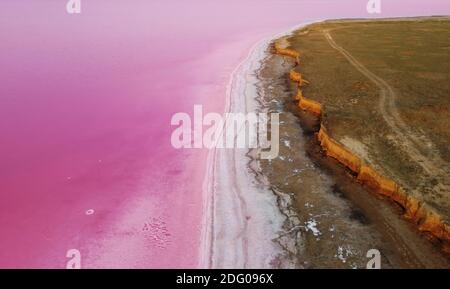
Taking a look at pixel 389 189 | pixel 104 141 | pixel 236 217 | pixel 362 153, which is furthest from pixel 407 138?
pixel 104 141

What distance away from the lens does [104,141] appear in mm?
17312

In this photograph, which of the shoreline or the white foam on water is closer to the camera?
the white foam on water

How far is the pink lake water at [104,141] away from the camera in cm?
1139

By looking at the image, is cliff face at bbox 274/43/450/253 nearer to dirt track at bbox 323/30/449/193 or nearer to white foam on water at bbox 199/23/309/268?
dirt track at bbox 323/30/449/193

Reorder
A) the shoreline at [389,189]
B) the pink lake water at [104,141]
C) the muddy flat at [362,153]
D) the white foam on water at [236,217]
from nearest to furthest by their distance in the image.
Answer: the white foam on water at [236,217]
the muddy flat at [362,153]
the shoreline at [389,189]
the pink lake water at [104,141]

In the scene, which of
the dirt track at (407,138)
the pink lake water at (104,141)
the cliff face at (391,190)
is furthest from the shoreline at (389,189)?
the pink lake water at (104,141)

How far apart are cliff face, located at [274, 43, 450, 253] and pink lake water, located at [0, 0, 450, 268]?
4.97 meters

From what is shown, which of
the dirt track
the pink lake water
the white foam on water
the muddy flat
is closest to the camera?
the white foam on water

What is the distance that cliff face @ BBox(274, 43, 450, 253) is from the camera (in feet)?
36.1

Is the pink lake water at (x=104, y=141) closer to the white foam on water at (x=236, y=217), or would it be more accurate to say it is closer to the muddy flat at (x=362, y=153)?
the white foam on water at (x=236, y=217)

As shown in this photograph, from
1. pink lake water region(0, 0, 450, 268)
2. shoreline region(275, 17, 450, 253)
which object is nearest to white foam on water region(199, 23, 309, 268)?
pink lake water region(0, 0, 450, 268)

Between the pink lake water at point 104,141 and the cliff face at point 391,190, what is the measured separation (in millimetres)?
4968
